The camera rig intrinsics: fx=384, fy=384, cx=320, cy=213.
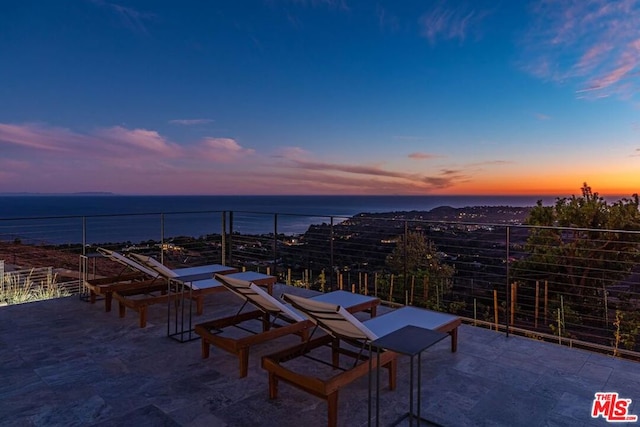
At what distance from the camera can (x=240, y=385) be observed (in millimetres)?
2727

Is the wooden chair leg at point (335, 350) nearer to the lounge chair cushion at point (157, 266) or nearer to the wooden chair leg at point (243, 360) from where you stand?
the wooden chair leg at point (243, 360)

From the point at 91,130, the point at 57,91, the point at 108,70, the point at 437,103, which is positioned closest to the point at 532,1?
the point at 437,103

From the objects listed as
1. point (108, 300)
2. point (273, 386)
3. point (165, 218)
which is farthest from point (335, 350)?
point (165, 218)

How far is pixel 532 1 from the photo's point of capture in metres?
6.75

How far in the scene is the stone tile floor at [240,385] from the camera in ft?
7.56

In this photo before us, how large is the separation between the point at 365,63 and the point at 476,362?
737 cm

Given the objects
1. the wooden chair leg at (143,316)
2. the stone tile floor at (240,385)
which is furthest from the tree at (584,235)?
the wooden chair leg at (143,316)

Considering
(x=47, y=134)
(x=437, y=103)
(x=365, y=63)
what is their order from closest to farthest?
(x=365, y=63)
(x=437, y=103)
(x=47, y=134)

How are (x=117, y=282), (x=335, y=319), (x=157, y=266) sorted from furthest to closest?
(x=117, y=282), (x=157, y=266), (x=335, y=319)

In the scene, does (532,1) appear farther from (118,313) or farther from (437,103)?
(118,313)

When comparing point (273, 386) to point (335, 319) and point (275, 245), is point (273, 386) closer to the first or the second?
point (335, 319)
